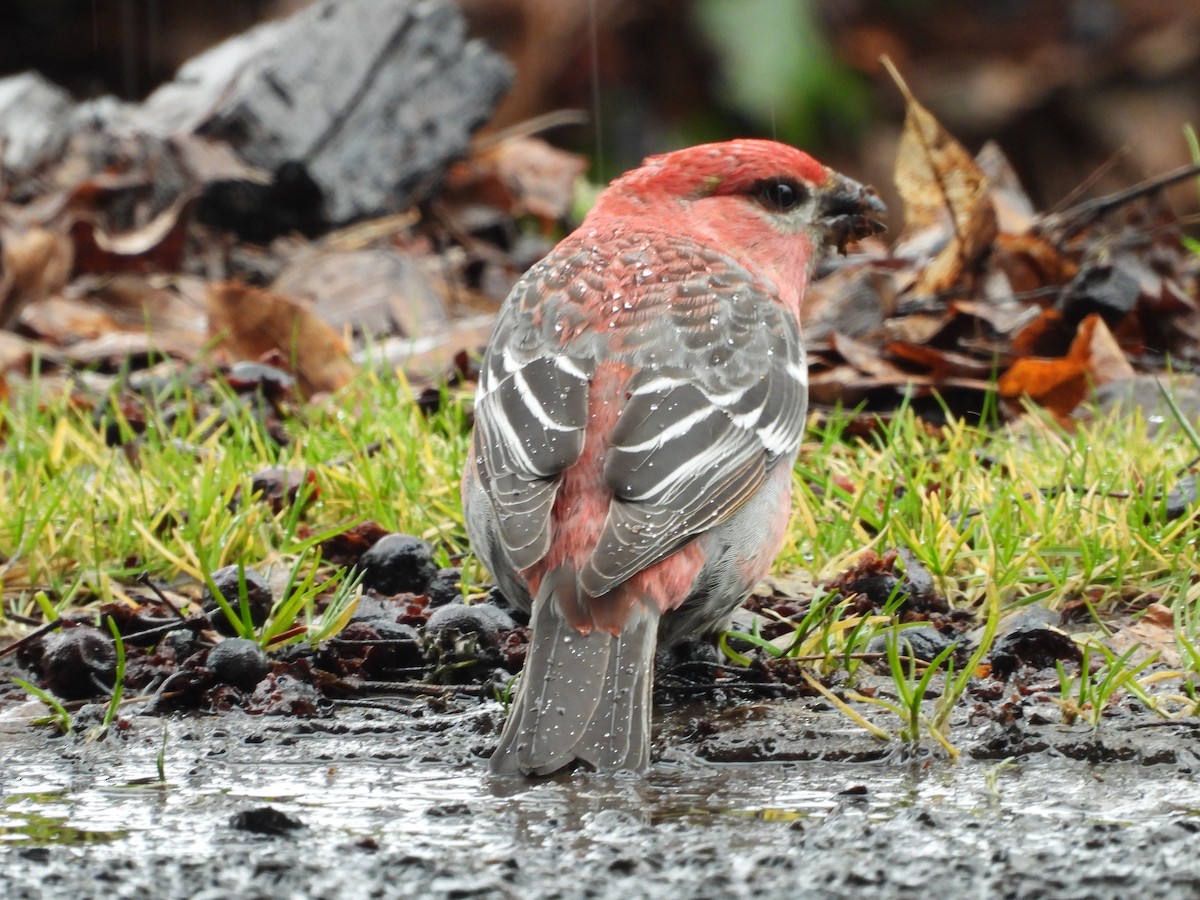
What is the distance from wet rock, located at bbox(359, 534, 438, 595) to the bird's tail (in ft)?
3.23

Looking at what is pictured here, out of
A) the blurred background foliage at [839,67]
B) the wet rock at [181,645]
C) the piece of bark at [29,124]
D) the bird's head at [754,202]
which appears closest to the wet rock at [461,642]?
the wet rock at [181,645]

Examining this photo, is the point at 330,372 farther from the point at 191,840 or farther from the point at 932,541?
the point at 191,840

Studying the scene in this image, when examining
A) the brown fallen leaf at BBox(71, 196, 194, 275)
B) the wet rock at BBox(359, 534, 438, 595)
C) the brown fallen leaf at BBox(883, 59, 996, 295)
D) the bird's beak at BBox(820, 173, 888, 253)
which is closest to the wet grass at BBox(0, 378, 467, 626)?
the wet rock at BBox(359, 534, 438, 595)

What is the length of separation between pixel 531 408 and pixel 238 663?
90cm

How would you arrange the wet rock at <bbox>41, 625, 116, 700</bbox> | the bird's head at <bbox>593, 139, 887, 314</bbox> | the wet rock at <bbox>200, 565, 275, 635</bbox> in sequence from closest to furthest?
1. the wet rock at <bbox>41, 625, 116, 700</bbox>
2. the wet rock at <bbox>200, 565, 275, 635</bbox>
3. the bird's head at <bbox>593, 139, 887, 314</bbox>

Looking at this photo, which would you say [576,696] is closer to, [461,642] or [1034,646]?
[461,642]

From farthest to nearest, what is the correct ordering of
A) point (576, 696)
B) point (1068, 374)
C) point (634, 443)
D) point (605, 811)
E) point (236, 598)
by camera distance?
1. point (1068, 374)
2. point (236, 598)
3. point (634, 443)
4. point (576, 696)
5. point (605, 811)

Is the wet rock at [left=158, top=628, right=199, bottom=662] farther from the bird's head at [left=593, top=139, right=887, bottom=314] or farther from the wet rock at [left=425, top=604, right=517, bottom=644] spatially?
the bird's head at [left=593, top=139, right=887, bottom=314]

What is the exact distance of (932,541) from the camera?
4285mm

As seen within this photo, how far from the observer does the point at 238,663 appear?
Result: 12.2 ft

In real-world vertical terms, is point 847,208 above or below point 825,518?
above

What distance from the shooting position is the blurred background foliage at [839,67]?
11.7 meters

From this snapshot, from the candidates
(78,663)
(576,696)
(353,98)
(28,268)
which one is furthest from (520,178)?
(576,696)

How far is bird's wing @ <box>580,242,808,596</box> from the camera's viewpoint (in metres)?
3.50
